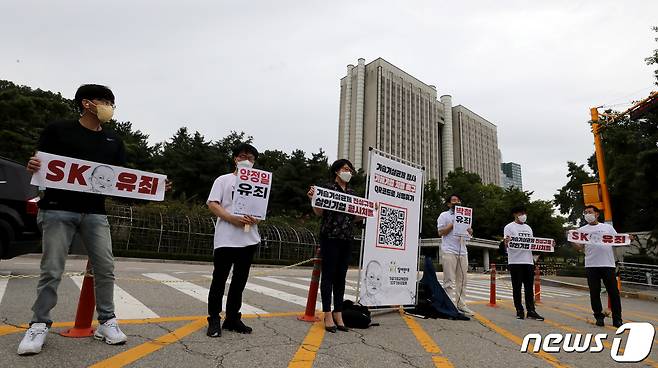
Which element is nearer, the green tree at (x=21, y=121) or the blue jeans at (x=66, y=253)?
the blue jeans at (x=66, y=253)

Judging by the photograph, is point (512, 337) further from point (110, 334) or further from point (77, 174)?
point (77, 174)

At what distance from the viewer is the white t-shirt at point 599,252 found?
6.53 metres

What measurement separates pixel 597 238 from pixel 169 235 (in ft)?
66.0

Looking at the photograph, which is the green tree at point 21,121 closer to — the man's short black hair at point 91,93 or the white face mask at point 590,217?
the man's short black hair at point 91,93

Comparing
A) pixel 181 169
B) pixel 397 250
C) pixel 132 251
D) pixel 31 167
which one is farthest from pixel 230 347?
pixel 181 169

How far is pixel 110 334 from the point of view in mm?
3260

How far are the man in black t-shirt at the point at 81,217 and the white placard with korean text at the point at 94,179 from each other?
70mm

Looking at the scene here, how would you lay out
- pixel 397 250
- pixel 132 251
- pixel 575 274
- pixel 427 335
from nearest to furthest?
pixel 427 335
pixel 397 250
pixel 132 251
pixel 575 274

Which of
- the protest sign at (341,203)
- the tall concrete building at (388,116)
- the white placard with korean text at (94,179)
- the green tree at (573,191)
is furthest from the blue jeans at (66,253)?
the tall concrete building at (388,116)

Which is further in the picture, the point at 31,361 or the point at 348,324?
the point at 348,324

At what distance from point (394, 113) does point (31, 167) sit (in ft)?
309

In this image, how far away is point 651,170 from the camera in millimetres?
13562

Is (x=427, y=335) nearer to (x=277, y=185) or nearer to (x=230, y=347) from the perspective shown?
(x=230, y=347)

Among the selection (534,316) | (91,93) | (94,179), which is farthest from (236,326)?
(534,316)
